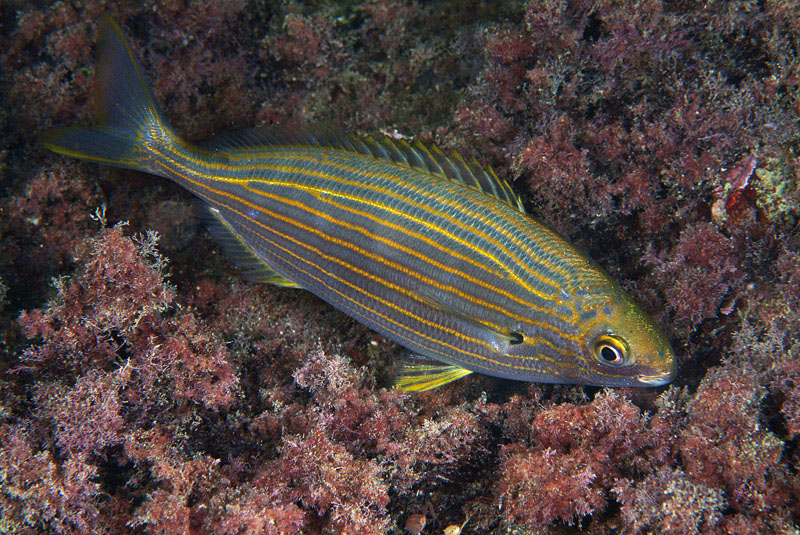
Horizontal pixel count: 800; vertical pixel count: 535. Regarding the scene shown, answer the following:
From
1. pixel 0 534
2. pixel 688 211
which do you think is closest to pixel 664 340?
pixel 688 211

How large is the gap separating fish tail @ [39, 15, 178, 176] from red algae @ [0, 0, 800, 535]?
1.84ft

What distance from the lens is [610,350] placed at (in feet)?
9.14

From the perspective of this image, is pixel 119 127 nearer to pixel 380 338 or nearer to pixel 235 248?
pixel 235 248

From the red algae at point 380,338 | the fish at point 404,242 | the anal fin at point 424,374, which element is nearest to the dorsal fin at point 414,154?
the fish at point 404,242

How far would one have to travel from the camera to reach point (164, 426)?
125 inches

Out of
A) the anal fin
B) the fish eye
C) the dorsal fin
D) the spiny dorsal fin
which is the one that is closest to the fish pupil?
the fish eye

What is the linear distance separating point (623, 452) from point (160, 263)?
361cm

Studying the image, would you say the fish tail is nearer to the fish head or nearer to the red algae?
the red algae

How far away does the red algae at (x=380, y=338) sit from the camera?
9.08 ft

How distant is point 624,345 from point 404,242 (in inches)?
60.9

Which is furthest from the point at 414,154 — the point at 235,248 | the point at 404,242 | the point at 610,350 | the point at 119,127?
the point at 119,127

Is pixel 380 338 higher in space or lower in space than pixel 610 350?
lower

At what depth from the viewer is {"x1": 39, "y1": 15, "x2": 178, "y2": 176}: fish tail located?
12.1 feet

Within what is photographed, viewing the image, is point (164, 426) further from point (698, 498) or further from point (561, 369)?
point (698, 498)
